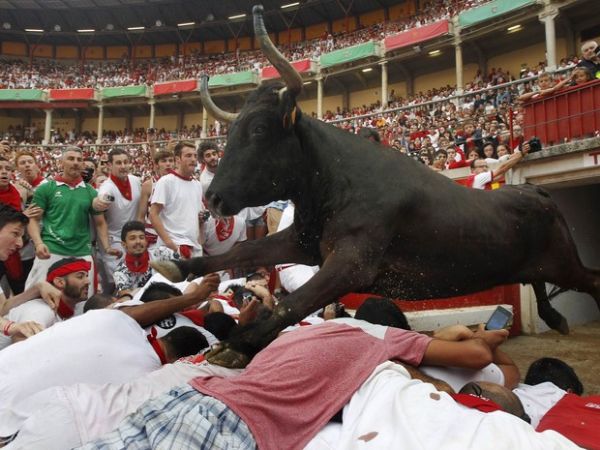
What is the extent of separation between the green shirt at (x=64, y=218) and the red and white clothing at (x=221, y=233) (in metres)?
1.33

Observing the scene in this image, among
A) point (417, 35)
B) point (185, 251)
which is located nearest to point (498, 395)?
point (185, 251)

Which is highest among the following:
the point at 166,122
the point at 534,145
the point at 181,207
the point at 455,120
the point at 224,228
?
the point at 166,122

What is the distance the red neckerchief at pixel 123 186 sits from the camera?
6289 millimetres

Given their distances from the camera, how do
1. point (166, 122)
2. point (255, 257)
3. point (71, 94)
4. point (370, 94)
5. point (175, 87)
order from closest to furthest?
point (255, 257) < point (370, 94) < point (175, 87) < point (71, 94) < point (166, 122)

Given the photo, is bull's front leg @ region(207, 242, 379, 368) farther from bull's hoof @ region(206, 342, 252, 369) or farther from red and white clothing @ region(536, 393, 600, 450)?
red and white clothing @ region(536, 393, 600, 450)

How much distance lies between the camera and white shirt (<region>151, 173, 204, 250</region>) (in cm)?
584

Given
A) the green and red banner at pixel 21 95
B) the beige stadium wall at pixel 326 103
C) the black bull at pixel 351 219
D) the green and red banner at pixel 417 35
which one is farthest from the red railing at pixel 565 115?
the green and red banner at pixel 21 95

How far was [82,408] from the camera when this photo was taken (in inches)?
97.7

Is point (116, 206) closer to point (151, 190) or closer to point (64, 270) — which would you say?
point (151, 190)

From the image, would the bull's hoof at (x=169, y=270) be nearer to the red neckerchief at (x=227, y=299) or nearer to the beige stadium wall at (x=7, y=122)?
the red neckerchief at (x=227, y=299)

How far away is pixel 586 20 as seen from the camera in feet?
78.3

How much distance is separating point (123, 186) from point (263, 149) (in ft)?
12.5

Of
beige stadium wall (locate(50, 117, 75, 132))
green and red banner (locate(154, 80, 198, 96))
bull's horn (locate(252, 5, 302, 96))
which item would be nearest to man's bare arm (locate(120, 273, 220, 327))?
bull's horn (locate(252, 5, 302, 96))

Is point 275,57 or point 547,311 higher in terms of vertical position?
point 275,57
